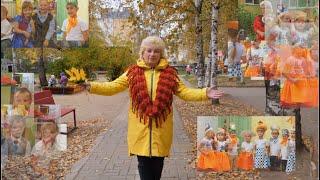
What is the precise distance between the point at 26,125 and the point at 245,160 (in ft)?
7.21

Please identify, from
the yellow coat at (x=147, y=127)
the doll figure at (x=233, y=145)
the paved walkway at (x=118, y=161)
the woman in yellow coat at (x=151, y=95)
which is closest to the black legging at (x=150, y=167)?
the woman in yellow coat at (x=151, y=95)

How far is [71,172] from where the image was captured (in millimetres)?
7598

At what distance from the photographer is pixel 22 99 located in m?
4.85

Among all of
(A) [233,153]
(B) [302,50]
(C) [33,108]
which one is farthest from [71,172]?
(B) [302,50]

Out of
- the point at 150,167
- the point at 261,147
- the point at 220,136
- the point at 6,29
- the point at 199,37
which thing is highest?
the point at 199,37

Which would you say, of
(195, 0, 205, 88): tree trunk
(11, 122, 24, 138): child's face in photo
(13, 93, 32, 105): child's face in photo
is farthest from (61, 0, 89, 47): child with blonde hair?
(195, 0, 205, 88): tree trunk

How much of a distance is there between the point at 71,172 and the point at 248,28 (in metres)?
3.39

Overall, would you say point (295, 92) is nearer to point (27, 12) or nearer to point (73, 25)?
point (73, 25)

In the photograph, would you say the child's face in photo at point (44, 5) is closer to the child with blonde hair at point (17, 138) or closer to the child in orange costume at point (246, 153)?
the child with blonde hair at point (17, 138)

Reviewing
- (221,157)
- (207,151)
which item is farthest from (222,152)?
(207,151)

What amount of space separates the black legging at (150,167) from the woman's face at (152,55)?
95 cm

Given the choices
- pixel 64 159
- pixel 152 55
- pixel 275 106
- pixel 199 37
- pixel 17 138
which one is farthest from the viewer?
pixel 199 37

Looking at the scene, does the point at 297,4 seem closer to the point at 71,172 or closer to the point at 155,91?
the point at 155,91

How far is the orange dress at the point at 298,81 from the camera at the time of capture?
4.65m
